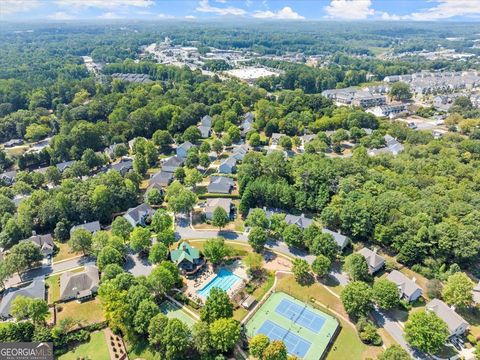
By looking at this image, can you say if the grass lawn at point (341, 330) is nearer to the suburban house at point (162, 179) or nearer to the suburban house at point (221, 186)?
the suburban house at point (221, 186)

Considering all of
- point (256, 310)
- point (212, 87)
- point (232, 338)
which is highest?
point (212, 87)

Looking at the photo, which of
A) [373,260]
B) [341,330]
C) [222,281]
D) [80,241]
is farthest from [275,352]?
[80,241]

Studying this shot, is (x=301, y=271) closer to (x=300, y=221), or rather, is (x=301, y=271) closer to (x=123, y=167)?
(x=300, y=221)

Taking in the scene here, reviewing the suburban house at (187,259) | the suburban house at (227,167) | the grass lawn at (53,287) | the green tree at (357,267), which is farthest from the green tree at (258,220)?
the grass lawn at (53,287)

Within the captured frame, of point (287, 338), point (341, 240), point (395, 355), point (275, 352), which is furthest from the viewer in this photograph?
point (341, 240)

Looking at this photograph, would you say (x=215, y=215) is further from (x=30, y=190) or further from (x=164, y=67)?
(x=164, y=67)

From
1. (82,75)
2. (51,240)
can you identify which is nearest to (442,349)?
(51,240)
